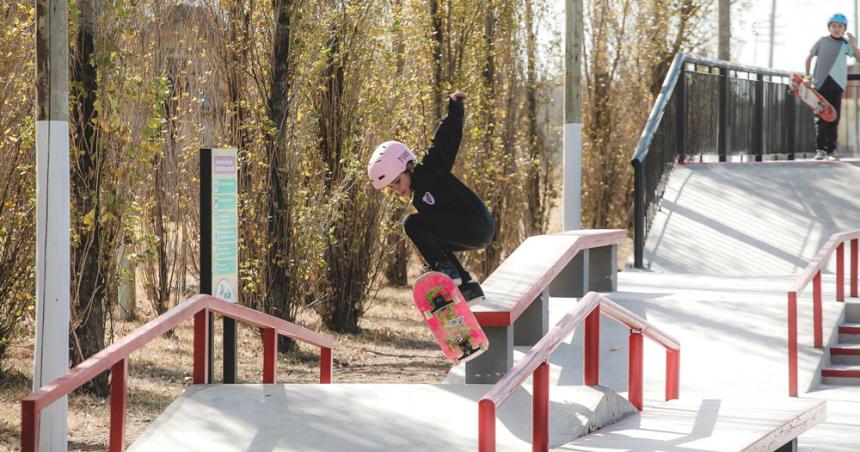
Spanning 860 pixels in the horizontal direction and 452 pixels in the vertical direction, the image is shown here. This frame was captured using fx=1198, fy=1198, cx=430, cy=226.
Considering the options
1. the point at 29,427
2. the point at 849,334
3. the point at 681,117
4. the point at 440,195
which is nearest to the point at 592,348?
the point at 440,195

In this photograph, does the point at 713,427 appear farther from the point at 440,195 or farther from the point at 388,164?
the point at 388,164

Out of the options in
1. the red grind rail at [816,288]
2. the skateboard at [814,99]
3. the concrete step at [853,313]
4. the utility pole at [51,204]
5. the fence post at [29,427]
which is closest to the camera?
the fence post at [29,427]

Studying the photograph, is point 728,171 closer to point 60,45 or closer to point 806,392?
point 806,392

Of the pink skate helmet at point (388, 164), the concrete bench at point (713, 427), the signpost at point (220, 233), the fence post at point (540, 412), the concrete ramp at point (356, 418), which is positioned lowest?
the concrete bench at point (713, 427)

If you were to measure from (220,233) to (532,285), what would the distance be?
227cm

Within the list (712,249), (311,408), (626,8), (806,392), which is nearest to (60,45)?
(311,408)

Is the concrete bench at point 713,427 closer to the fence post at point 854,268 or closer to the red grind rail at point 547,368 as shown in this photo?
the red grind rail at point 547,368

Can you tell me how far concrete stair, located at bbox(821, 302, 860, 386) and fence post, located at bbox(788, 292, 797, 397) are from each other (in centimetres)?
80

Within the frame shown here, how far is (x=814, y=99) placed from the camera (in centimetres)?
1667

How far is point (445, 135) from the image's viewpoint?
728cm

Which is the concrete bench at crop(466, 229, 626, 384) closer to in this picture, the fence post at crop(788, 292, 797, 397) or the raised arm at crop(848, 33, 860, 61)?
the fence post at crop(788, 292, 797, 397)

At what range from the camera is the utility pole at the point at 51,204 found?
296 inches

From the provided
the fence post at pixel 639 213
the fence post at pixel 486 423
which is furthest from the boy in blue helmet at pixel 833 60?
the fence post at pixel 486 423

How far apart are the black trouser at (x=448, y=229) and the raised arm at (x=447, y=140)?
0.31 m
